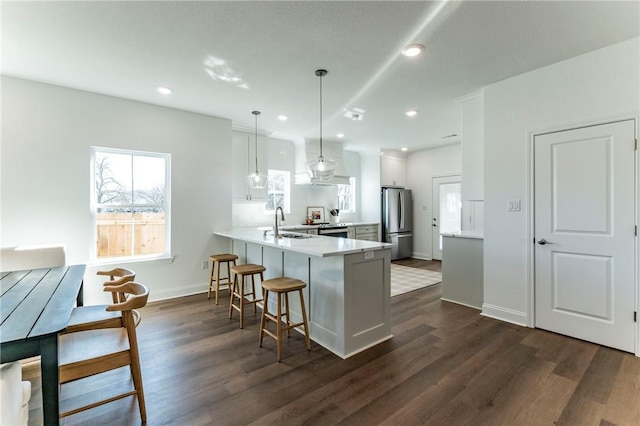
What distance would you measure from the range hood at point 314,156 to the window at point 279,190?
234mm

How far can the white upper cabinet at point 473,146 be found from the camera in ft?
11.8

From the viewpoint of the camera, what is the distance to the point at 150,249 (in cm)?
412

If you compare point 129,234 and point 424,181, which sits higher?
point 424,181

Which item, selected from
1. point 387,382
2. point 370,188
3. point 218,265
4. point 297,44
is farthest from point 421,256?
point 297,44

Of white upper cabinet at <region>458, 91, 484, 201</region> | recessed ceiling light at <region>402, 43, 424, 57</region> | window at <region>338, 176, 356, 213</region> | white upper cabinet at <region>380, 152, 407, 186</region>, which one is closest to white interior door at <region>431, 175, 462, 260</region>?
white upper cabinet at <region>380, 152, 407, 186</region>

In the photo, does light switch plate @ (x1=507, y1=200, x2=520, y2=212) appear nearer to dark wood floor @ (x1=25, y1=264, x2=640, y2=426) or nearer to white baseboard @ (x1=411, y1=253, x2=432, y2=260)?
dark wood floor @ (x1=25, y1=264, x2=640, y2=426)

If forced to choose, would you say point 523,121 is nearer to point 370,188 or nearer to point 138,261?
point 370,188

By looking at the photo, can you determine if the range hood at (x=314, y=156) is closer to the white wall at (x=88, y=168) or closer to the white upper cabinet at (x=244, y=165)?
the white upper cabinet at (x=244, y=165)

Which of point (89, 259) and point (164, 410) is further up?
point (89, 259)

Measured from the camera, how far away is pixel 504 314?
10.6 ft

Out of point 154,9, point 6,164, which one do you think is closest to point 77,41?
point 154,9

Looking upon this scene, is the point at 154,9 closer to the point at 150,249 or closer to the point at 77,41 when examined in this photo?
the point at 77,41

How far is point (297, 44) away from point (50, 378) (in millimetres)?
2717

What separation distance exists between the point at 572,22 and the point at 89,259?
5.43 m
